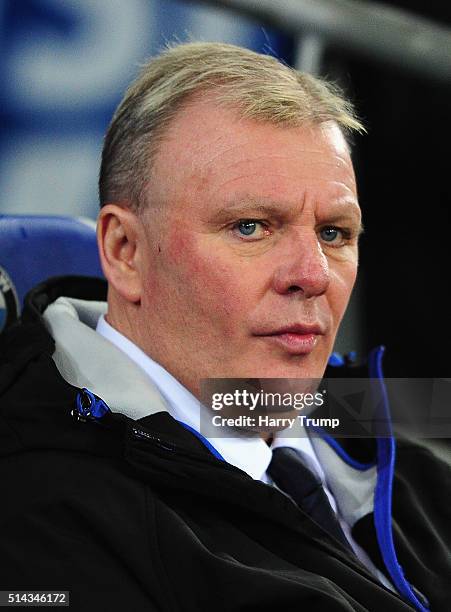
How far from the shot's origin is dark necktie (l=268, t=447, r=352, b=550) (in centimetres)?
119

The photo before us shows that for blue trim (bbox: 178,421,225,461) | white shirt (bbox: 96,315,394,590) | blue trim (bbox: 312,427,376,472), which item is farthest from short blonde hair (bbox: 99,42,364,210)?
blue trim (bbox: 312,427,376,472)

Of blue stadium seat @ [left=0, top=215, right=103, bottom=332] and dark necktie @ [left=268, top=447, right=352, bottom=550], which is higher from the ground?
blue stadium seat @ [left=0, top=215, right=103, bottom=332]

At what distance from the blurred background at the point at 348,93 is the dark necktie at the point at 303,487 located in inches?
27.7

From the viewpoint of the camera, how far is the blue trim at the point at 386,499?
3.90ft

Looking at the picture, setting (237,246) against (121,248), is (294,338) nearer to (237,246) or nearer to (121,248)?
(237,246)

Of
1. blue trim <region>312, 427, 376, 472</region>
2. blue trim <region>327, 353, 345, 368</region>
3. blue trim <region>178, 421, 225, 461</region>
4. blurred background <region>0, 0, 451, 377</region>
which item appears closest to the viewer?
blue trim <region>178, 421, 225, 461</region>

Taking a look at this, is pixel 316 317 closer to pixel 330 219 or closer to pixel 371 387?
pixel 330 219

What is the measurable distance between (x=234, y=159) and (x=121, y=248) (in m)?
0.22

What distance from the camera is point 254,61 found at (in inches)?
50.7

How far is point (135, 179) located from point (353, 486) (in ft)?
1.75

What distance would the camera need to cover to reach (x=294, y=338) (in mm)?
1169

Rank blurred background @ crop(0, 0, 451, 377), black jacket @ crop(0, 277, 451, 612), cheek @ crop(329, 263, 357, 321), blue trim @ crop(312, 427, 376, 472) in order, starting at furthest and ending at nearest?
blurred background @ crop(0, 0, 451, 377), blue trim @ crop(312, 427, 376, 472), cheek @ crop(329, 263, 357, 321), black jacket @ crop(0, 277, 451, 612)

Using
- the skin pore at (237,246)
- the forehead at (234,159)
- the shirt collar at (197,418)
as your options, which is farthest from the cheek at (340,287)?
the shirt collar at (197,418)

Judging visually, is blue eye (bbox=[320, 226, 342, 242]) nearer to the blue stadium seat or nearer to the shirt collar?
the shirt collar
